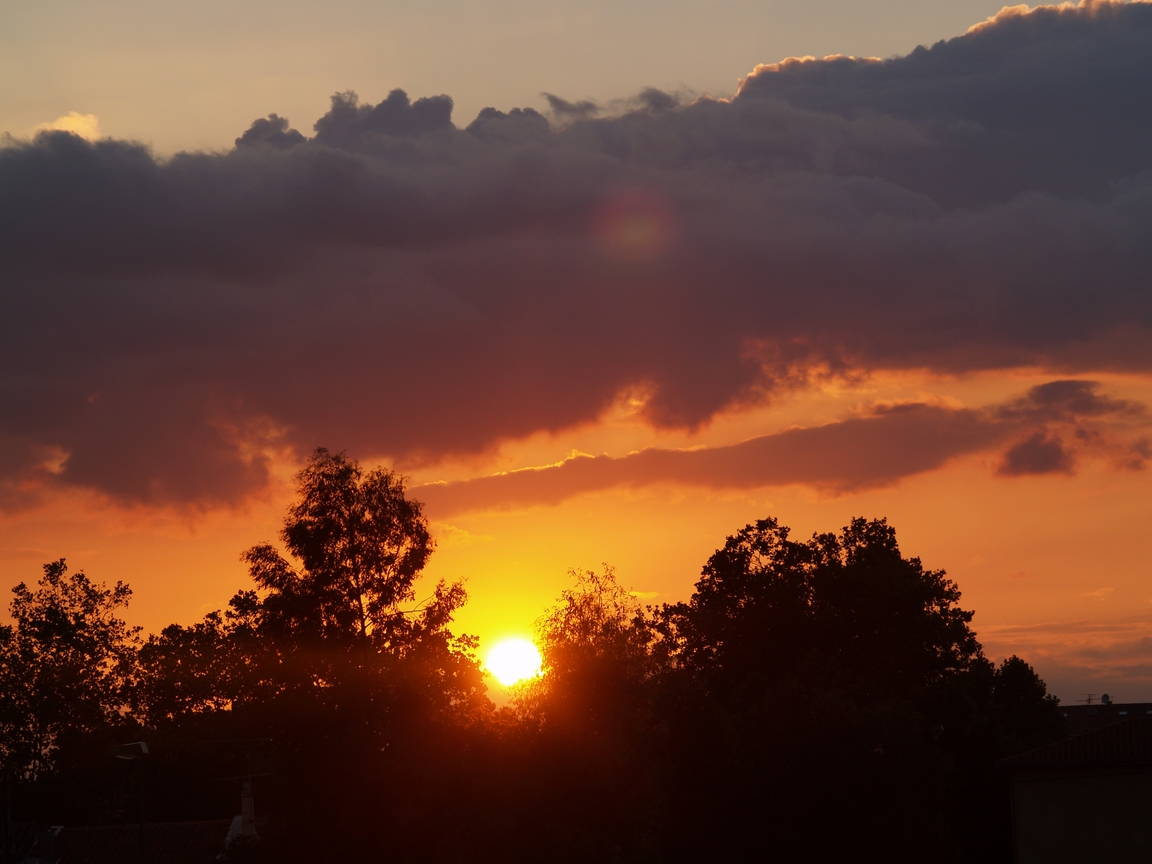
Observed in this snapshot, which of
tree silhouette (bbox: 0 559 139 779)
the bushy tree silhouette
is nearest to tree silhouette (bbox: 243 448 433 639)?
the bushy tree silhouette

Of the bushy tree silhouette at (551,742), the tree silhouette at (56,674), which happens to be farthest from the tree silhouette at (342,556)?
the tree silhouette at (56,674)

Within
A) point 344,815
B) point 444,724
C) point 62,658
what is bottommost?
point 344,815

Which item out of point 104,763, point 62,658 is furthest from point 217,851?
point 104,763

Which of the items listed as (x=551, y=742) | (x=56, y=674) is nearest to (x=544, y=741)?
(x=551, y=742)

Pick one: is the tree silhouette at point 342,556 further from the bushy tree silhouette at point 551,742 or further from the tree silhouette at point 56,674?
the tree silhouette at point 56,674

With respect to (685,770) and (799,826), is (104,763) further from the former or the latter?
(799,826)

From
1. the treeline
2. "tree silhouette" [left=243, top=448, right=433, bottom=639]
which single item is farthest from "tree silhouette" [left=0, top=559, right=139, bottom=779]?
"tree silhouette" [left=243, top=448, right=433, bottom=639]

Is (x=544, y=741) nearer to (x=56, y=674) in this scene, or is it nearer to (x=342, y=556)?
(x=342, y=556)

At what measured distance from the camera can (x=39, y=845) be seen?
7156 centimetres

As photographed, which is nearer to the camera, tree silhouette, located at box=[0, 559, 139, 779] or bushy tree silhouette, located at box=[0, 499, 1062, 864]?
bushy tree silhouette, located at box=[0, 499, 1062, 864]

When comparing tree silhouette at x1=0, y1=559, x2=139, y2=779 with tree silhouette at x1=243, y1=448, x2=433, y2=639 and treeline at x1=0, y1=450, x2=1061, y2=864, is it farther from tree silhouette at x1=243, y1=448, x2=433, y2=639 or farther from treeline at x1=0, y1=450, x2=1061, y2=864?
tree silhouette at x1=243, y1=448, x2=433, y2=639

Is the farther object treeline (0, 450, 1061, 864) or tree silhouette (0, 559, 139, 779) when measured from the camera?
tree silhouette (0, 559, 139, 779)

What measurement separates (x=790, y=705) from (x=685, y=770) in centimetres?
637

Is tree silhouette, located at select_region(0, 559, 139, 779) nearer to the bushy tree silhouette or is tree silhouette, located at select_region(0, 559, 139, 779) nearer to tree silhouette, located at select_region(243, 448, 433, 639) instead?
the bushy tree silhouette
